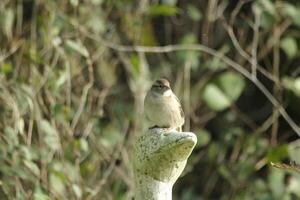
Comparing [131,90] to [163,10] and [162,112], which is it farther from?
[162,112]

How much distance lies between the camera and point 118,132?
191 inches

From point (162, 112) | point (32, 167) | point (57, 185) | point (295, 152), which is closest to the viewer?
point (162, 112)

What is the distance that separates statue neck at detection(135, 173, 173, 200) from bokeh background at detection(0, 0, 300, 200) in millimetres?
1492

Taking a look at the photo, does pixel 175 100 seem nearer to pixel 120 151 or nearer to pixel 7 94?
pixel 7 94

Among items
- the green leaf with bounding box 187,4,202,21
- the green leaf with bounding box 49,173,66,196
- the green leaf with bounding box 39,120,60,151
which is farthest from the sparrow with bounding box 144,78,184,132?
the green leaf with bounding box 187,4,202,21

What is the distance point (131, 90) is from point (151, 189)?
303cm

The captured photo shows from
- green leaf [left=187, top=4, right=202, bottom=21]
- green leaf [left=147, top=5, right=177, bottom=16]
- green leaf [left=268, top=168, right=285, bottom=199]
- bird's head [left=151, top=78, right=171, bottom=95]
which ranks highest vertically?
bird's head [left=151, top=78, right=171, bottom=95]

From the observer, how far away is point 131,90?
502 cm

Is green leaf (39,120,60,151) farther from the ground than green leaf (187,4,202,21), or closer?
closer

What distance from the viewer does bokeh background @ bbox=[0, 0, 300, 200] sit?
390 cm

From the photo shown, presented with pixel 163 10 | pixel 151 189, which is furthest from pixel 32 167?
pixel 151 189

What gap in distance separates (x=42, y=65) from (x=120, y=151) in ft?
1.82

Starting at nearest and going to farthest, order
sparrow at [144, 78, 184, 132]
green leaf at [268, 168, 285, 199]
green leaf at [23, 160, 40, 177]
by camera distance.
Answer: sparrow at [144, 78, 184, 132] → green leaf at [23, 160, 40, 177] → green leaf at [268, 168, 285, 199]

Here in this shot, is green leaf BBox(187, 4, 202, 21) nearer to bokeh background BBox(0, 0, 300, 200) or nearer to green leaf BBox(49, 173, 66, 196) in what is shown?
bokeh background BBox(0, 0, 300, 200)
